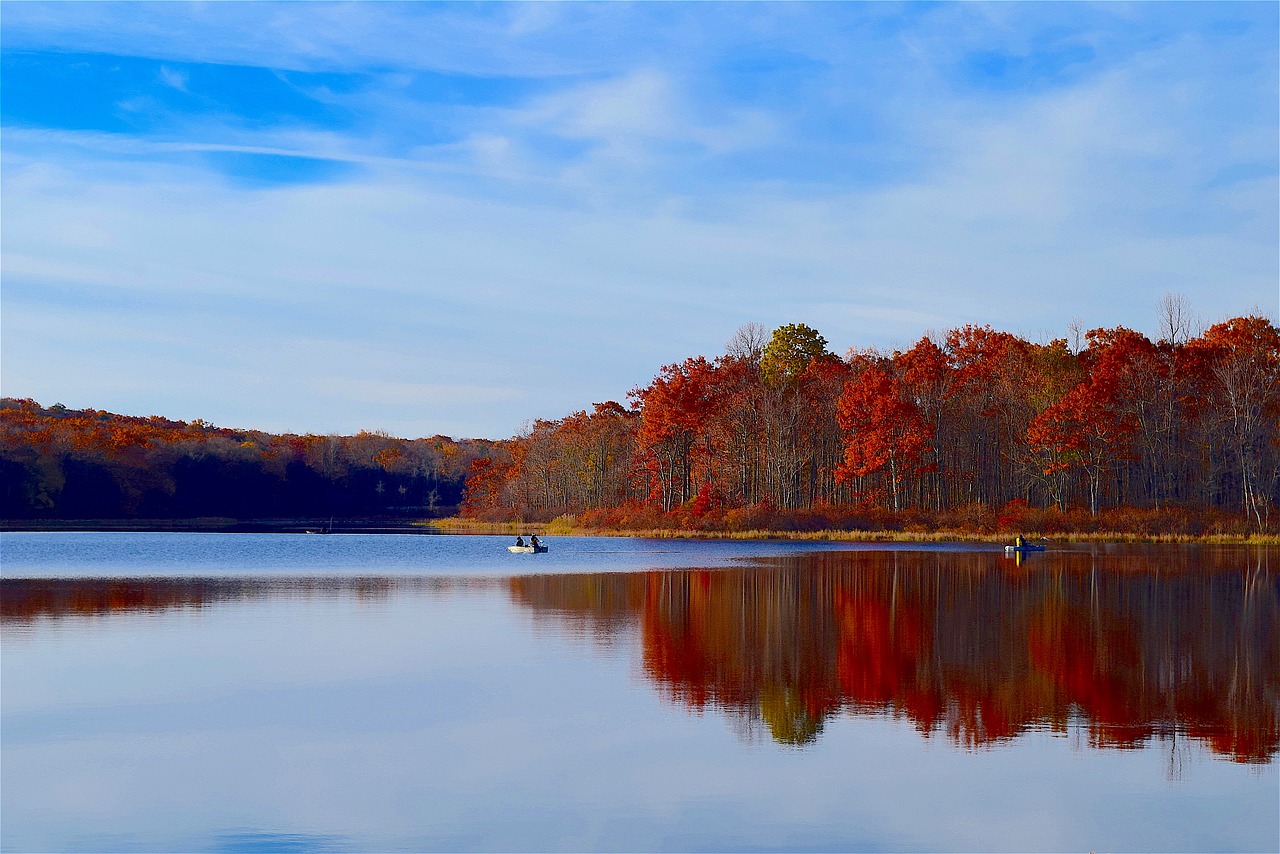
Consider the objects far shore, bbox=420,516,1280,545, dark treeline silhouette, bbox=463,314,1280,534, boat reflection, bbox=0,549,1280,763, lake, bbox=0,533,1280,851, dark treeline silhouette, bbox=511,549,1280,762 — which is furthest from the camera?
dark treeline silhouette, bbox=463,314,1280,534

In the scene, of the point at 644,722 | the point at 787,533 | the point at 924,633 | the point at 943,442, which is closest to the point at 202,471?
the point at 787,533

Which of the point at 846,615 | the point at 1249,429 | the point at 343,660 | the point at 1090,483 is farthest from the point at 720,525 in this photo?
the point at 343,660

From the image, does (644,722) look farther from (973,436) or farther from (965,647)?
(973,436)

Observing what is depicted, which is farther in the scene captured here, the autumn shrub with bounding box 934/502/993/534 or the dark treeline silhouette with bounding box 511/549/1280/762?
the autumn shrub with bounding box 934/502/993/534

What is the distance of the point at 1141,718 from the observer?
47.3ft

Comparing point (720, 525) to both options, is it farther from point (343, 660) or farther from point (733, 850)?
point (733, 850)

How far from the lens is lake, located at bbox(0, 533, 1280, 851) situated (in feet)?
33.5

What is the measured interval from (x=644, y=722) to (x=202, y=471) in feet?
354

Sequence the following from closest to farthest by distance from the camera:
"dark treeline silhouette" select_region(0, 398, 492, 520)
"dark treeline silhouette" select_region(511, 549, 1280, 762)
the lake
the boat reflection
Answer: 1. the lake
2. "dark treeline silhouette" select_region(511, 549, 1280, 762)
3. the boat reflection
4. "dark treeline silhouette" select_region(0, 398, 492, 520)

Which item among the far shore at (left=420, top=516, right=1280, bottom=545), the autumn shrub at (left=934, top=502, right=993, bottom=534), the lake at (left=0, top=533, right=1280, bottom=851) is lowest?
the lake at (left=0, top=533, right=1280, bottom=851)

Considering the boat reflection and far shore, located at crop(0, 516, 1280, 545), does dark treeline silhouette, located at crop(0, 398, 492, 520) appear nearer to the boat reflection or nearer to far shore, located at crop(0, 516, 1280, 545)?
far shore, located at crop(0, 516, 1280, 545)

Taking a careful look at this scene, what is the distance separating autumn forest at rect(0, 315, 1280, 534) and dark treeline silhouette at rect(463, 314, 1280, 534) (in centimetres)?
13

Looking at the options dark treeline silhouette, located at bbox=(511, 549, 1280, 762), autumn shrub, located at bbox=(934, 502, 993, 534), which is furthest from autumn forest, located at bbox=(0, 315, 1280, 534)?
dark treeline silhouette, located at bbox=(511, 549, 1280, 762)

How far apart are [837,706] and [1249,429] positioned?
56653mm
